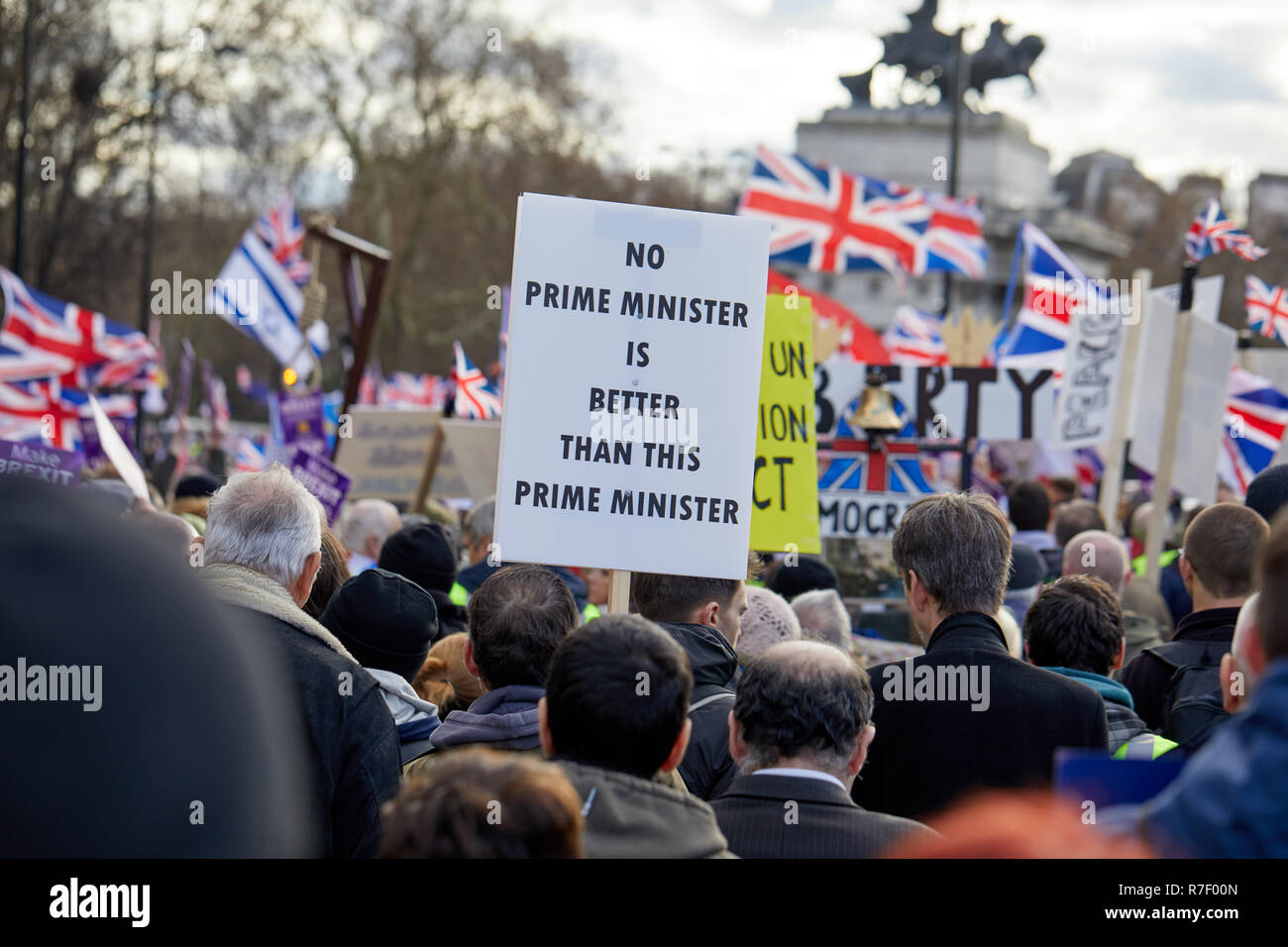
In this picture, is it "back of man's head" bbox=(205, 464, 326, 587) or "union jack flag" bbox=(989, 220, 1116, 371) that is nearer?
"back of man's head" bbox=(205, 464, 326, 587)

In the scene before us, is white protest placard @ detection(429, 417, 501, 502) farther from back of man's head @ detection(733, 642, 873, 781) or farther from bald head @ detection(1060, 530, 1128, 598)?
back of man's head @ detection(733, 642, 873, 781)

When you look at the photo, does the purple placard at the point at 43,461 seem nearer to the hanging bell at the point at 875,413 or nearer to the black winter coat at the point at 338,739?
the black winter coat at the point at 338,739

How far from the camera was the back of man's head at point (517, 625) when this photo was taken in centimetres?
328

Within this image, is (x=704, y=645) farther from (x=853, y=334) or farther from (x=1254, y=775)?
(x=853, y=334)

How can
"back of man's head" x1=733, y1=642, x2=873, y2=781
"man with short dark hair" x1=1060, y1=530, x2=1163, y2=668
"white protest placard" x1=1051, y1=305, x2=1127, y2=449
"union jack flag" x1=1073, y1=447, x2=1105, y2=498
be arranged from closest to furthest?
"back of man's head" x1=733, y1=642, x2=873, y2=781 → "man with short dark hair" x1=1060, y1=530, x2=1163, y2=668 → "white protest placard" x1=1051, y1=305, x2=1127, y2=449 → "union jack flag" x1=1073, y1=447, x2=1105, y2=498

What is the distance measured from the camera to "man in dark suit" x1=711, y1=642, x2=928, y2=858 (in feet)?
8.61

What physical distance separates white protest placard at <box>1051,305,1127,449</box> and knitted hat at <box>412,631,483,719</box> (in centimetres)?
647

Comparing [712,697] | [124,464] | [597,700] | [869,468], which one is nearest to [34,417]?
[124,464]

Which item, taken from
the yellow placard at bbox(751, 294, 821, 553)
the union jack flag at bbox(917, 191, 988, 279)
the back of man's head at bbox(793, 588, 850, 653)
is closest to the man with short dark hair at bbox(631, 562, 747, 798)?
the yellow placard at bbox(751, 294, 821, 553)

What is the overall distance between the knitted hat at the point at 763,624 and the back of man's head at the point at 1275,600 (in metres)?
3.15

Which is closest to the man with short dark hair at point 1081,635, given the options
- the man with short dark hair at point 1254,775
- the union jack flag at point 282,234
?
the man with short dark hair at point 1254,775

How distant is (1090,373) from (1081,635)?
629 centimetres
